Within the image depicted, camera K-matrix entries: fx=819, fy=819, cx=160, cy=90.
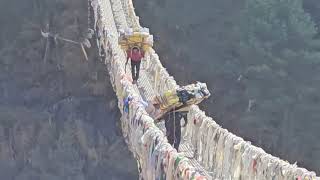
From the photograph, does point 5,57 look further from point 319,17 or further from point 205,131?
point 205,131

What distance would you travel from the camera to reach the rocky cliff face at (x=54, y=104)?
16641mm

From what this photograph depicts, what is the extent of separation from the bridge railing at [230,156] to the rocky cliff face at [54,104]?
9.05 meters

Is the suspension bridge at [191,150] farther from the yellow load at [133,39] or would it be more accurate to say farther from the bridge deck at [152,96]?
the yellow load at [133,39]

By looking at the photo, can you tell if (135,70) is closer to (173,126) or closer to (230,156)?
(173,126)

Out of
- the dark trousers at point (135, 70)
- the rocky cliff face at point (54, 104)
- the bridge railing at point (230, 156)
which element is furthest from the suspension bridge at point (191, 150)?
the rocky cliff face at point (54, 104)

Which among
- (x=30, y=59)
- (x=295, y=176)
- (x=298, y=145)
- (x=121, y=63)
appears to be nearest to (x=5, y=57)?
(x=30, y=59)

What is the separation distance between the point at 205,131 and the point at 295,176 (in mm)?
1184

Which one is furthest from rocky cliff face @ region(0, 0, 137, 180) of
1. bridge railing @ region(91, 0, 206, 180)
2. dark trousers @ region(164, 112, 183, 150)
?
dark trousers @ region(164, 112, 183, 150)

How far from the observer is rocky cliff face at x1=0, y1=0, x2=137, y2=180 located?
1664cm

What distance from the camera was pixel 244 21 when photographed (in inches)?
687

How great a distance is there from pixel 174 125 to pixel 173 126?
0.07 ft

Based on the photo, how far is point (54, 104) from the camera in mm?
17297

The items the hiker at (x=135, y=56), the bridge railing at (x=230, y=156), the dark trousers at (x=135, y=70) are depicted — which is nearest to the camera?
the bridge railing at (x=230, y=156)

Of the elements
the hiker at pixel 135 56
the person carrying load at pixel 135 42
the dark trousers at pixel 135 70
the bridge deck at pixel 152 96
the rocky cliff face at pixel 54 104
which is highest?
the person carrying load at pixel 135 42
